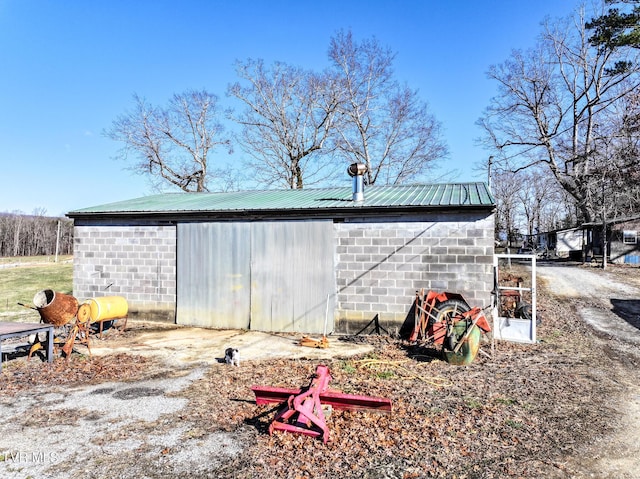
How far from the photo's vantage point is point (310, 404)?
15.1 feet

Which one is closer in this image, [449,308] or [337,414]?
[337,414]

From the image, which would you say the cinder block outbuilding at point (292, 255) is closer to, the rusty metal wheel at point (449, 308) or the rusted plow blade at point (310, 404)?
the rusty metal wheel at point (449, 308)

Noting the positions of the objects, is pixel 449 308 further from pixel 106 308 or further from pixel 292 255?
pixel 106 308

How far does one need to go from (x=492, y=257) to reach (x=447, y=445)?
5.46 metres

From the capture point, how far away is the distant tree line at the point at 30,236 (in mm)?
54031

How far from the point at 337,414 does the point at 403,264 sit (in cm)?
512

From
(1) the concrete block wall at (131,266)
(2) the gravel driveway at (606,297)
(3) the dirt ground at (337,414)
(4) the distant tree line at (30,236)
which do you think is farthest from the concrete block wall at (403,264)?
(4) the distant tree line at (30,236)

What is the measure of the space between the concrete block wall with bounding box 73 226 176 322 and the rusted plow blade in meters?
7.11

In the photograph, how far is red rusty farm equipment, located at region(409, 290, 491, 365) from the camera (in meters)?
7.23

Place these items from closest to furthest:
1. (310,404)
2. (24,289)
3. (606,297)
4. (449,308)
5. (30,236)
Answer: (310,404), (449,308), (606,297), (24,289), (30,236)

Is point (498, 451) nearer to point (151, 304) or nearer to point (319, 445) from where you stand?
point (319, 445)

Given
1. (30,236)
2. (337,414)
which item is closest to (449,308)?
(337,414)

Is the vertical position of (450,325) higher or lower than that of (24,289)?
higher

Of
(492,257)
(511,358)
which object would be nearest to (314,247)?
(492,257)
